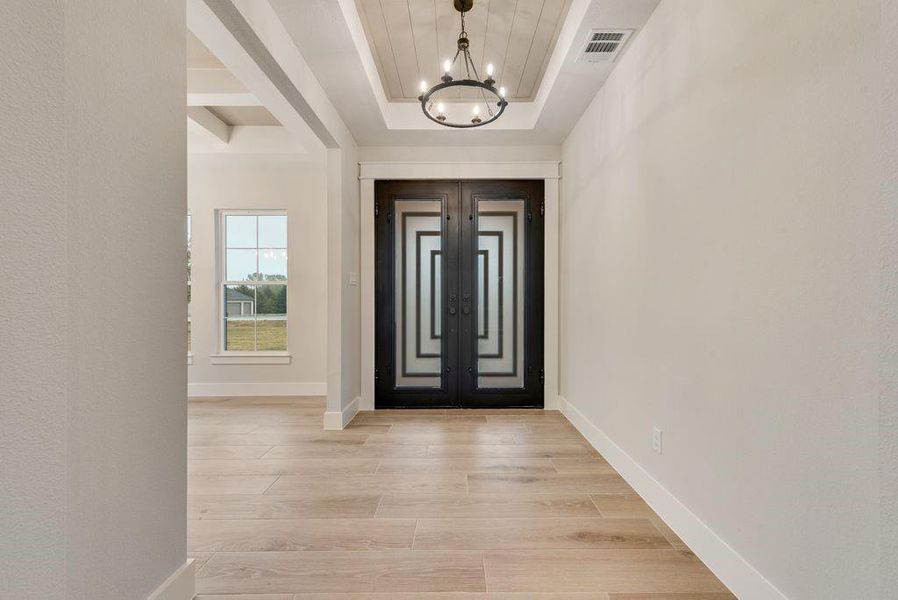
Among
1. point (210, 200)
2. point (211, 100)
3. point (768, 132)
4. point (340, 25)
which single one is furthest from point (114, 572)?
point (210, 200)

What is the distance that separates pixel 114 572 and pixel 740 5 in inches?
107

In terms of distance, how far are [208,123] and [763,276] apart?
188 inches

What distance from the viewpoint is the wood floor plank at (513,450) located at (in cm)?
311

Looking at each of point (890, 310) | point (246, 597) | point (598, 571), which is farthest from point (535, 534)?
point (890, 310)

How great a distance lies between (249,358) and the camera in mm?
5094

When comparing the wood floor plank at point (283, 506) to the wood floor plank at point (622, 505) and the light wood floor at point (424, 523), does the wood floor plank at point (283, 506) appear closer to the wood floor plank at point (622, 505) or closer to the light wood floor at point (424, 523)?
the light wood floor at point (424, 523)

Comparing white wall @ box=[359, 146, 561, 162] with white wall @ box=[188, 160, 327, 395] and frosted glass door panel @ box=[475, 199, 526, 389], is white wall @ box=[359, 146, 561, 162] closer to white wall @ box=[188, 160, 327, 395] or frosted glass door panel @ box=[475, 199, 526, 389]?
frosted glass door panel @ box=[475, 199, 526, 389]

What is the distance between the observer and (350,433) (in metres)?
3.65

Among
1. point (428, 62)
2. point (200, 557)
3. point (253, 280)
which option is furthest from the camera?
Answer: point (253, 280)

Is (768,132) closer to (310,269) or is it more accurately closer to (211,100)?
(211,100)

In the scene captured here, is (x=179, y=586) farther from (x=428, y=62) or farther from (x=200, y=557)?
(x=428, y=62)

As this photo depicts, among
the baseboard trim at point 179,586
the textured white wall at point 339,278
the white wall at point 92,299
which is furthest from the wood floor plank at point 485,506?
the textured white wall at point 339,278

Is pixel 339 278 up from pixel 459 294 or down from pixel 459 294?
up

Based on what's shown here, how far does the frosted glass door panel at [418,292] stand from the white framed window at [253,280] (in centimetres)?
156
